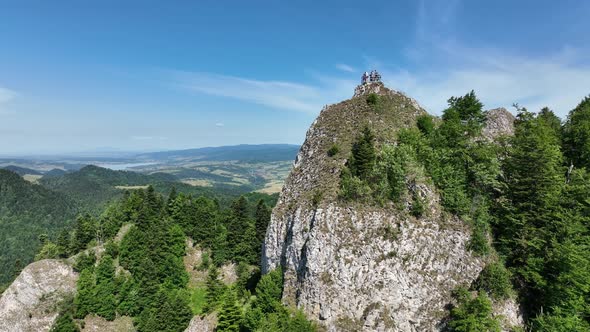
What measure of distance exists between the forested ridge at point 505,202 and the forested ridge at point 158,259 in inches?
1006

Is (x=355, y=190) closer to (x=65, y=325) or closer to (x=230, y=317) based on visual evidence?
(x=230, y=317)

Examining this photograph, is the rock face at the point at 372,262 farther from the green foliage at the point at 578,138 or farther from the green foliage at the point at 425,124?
the green foliage at the point at 578,138

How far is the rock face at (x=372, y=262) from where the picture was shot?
3144cm

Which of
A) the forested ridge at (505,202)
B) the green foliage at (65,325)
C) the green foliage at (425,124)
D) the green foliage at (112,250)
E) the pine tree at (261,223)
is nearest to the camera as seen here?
the forested ridge at (505,202)

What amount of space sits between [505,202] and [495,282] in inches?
393

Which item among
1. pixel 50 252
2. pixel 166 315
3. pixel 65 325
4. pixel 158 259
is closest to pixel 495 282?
pixel 166 315

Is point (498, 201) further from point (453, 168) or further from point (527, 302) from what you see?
point (527, 302)

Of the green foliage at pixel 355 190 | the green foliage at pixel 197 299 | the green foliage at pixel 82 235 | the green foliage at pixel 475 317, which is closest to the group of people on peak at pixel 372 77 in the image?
the green foliage at pixel 355 190

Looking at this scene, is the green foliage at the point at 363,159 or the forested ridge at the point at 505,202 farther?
the green foliage at the point at 363,159

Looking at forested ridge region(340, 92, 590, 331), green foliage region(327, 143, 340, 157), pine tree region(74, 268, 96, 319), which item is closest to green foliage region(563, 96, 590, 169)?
forested ridge region(340, 92, 590, 331)

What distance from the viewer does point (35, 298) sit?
199 feet

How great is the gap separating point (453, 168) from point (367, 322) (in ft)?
66.4

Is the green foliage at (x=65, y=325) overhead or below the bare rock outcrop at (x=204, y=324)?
below

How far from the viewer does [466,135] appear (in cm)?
4266
